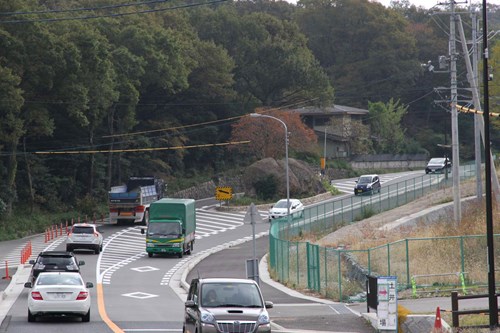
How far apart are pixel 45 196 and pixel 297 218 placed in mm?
25371

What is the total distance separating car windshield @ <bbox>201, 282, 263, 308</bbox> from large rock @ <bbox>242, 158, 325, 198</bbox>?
6215cm

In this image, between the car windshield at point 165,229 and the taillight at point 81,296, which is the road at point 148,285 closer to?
the taillight at point 81,296

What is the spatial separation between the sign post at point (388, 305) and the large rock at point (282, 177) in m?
60.1

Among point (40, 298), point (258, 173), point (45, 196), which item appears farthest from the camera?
point (258, 173)

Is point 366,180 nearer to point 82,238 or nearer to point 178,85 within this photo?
point 178,85

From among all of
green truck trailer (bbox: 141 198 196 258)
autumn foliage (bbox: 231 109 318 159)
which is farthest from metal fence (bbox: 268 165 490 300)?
autumn foliage (bbox: 231 109 318 159)

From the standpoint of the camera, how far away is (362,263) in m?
40.1

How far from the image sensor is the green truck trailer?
53812 mm

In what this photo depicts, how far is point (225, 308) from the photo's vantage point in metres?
21.1

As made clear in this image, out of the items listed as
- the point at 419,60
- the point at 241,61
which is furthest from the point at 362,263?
the point at 419,60

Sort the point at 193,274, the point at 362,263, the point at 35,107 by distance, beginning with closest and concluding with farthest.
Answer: the point at 362,263, the point at 193,274, the point at 35,107

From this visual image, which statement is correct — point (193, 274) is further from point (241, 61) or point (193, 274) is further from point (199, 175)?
point (241, 61)

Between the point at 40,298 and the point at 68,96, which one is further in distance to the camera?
the point at 68,96

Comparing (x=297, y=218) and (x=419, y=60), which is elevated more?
(x=419, y=60)
